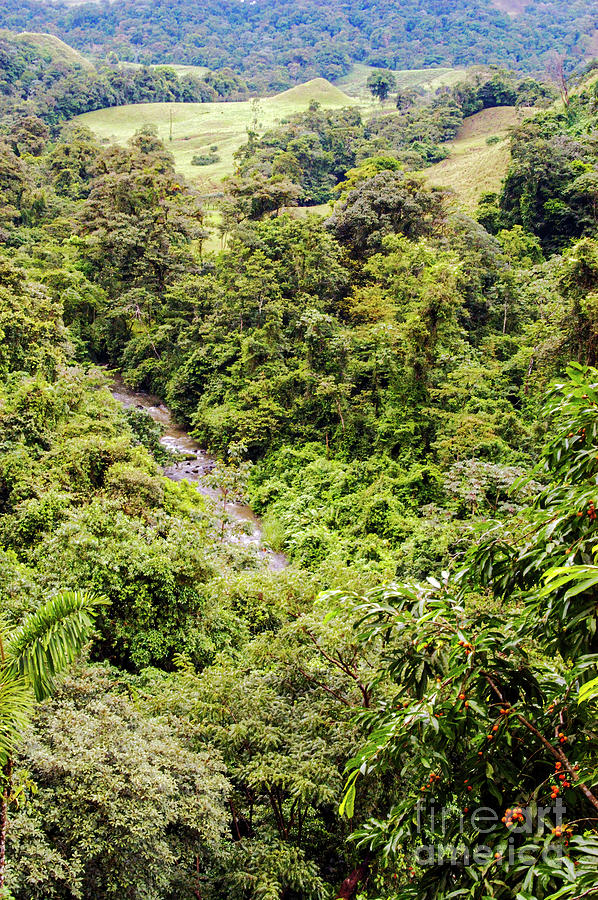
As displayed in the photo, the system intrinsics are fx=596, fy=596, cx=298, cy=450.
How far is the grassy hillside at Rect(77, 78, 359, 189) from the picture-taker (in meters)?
66.9

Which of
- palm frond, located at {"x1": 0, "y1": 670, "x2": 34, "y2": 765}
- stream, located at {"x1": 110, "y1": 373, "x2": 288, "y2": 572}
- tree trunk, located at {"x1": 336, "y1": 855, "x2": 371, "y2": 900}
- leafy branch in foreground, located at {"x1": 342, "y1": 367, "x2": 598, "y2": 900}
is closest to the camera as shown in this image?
leafy branch in foreground, located at {"x1": 342, "y1": 367, "x2": 598, "y2": 900}

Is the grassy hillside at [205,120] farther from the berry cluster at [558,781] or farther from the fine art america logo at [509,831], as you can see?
the berry cluster at [558,781]

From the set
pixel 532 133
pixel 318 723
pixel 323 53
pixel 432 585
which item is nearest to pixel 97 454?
pixel 318 723

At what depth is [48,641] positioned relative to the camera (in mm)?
3875

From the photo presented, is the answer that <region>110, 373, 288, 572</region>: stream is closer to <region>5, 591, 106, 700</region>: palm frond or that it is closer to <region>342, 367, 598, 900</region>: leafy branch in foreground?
<region>5, 591, 106, 700</region>: palm frond

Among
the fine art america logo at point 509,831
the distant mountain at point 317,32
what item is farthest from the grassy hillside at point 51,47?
the fine art america logo at point 509,831

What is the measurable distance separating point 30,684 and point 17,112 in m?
78.1

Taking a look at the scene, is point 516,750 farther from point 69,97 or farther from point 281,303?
point 69,97

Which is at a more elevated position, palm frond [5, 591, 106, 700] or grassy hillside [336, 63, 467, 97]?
grassy hillside [336, 63, 467, 97]

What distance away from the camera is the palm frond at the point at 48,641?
3.81 m

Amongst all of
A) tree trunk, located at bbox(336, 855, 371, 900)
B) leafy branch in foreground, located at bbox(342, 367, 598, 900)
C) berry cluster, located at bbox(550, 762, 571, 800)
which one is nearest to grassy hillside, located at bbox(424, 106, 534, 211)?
tree trunk, located at bbox(336, 855, 371, 900)

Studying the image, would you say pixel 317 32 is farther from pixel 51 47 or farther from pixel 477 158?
pixel 477 158

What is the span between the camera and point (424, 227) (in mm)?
26516

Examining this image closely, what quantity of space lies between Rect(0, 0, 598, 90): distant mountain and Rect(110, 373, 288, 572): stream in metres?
104
